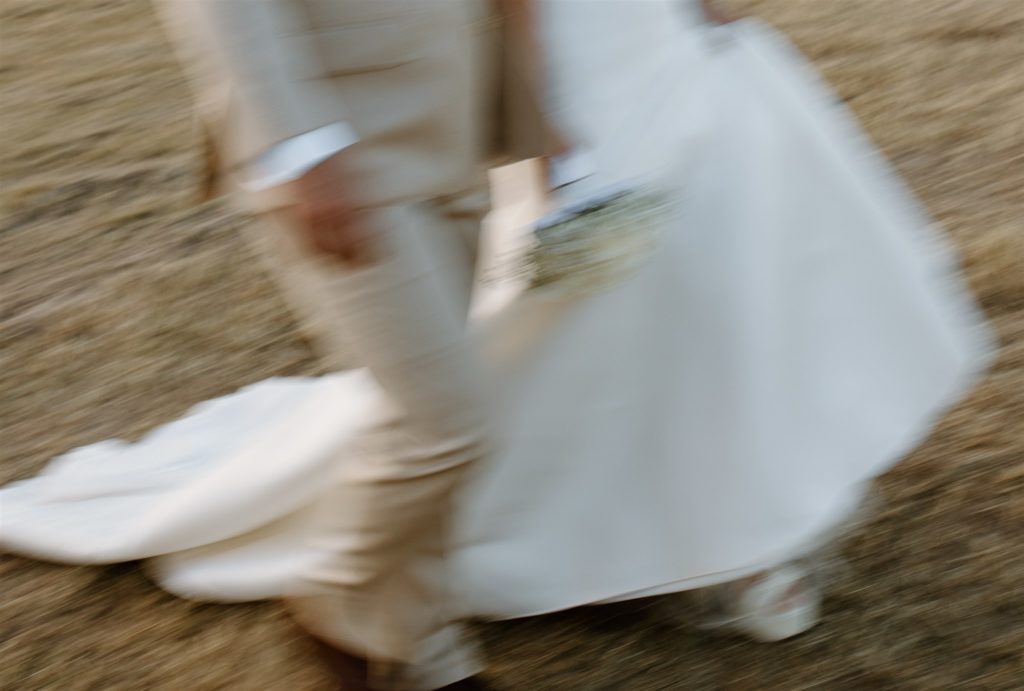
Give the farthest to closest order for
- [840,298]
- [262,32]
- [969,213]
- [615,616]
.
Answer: [969,213]
[615,616]
[840,298]
[262,32]

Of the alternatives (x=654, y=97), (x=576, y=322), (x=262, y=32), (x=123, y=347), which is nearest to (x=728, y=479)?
(x=576, y=322)

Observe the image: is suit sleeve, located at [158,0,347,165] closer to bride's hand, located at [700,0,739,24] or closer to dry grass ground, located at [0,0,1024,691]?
bride's hand, located at [700,0,739,24]

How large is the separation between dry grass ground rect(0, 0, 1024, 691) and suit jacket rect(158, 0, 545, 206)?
0.92 metres

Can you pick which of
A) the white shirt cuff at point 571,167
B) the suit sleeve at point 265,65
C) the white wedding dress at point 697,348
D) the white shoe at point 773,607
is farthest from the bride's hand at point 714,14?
the white shoe at point 773,607

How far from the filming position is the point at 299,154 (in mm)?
1448

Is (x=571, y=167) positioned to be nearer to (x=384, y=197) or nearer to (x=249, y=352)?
(x=384, y=197)

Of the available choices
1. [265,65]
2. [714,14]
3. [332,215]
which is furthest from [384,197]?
[714,14]

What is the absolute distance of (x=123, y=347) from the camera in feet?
10.5

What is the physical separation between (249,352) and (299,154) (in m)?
1.70

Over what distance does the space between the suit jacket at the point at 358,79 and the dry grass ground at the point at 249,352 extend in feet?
3.03

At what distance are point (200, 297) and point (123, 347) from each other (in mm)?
259

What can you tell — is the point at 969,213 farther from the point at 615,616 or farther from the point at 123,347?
the point at 123,347

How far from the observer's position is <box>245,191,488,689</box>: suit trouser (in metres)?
1.55

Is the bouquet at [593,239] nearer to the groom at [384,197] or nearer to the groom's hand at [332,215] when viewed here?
the groom at [384,197]
